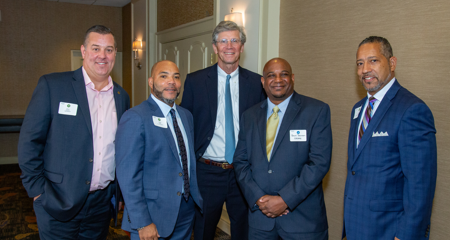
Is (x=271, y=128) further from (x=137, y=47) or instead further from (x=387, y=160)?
(x=137, y=47)

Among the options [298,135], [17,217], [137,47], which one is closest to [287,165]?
[298,135]

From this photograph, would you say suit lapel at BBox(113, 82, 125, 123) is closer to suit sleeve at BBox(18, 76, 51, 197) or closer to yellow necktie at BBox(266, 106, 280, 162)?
suit sleeve at BBox(18, 76, 51, 197)

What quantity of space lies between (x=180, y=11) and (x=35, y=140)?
398cm

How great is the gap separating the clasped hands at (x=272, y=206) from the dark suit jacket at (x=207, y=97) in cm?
61

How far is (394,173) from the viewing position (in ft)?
5.41

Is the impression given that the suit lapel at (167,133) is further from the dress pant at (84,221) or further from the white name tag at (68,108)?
the dress pant at (84,221)

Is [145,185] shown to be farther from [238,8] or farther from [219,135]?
[238,8]

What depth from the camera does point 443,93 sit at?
6.76ft

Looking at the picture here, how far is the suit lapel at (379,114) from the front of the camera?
169 centimetres

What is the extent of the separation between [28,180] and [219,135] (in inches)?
48.3

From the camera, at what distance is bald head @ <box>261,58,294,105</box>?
2043mm

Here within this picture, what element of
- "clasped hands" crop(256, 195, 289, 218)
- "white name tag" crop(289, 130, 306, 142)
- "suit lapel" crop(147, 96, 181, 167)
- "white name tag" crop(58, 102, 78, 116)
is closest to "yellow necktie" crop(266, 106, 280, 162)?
"white name tag" crop(289, 130, 306, 142)

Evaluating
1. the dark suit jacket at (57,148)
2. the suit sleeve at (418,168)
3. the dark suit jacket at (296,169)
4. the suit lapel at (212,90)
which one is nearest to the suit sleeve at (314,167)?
the dark suit jacket at (296,169)

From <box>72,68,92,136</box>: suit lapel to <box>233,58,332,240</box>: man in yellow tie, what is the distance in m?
1.01
